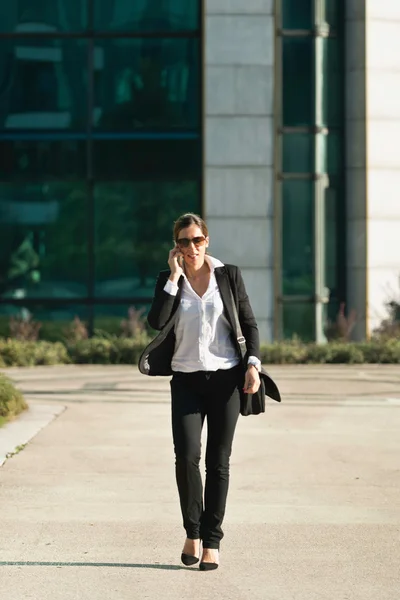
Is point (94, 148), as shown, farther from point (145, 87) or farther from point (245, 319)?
point (245, 319)

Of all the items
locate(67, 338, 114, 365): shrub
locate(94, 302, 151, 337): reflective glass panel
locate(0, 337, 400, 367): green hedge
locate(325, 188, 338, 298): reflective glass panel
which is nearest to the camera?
locate(0, 337, 400, 367): green hedge

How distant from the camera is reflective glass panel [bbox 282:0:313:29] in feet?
88.6

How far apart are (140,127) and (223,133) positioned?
1.68m

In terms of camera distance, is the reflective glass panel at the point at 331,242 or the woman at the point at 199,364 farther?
the reflective glass panel at the point at 331,242

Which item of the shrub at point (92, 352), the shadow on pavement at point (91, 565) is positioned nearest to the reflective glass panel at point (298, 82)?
the shrub at point (92, 352)

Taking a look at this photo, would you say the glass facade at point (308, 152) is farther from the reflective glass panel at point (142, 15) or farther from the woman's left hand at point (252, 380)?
the woman's left hand at point (252, 380)

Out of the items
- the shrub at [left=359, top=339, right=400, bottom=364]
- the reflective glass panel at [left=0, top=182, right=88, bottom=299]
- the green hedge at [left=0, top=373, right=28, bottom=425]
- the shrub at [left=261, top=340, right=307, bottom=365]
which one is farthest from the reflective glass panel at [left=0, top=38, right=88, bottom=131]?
the green hedge at [left=0, top=373, right=28, bottom=425]

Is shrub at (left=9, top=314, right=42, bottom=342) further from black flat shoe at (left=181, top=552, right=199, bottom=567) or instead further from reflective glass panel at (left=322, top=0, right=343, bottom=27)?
black flat shoe at (left=181, top=552, right=199, bottom=567)

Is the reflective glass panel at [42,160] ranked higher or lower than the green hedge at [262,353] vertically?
higher

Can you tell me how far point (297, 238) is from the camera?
27359mm

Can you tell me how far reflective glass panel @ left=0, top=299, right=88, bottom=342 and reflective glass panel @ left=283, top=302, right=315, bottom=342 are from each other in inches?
150

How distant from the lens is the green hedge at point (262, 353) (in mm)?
23312

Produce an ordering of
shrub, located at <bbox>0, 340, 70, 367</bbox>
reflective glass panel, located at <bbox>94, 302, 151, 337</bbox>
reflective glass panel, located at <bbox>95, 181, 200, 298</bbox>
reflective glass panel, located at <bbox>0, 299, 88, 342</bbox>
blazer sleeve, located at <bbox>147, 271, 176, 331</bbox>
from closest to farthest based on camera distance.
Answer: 1. blazer sleeve, located at <bbox>147, 271, 176, 331</bbox>
2. shrub, located at <bbox>0, 340, 70, 367</bbox>
3. reflective glass panel, located at <bbox>94, 302, 151, 337</bbox>
4. reflective glass panel, located at <bbox>0, 299, 88, 342</bbox>
5. reflective glass panel, located at <bbox>95, 181, 200, 298</bbox>

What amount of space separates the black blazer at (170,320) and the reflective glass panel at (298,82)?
64.1 feet
